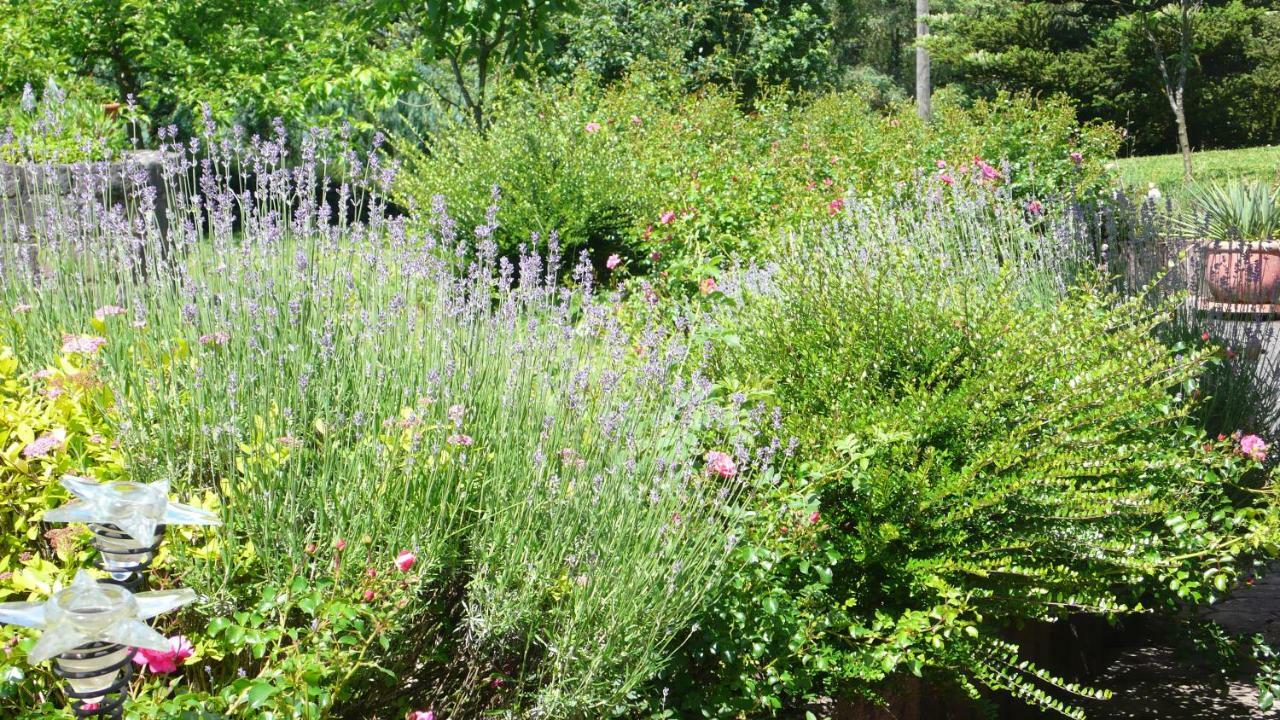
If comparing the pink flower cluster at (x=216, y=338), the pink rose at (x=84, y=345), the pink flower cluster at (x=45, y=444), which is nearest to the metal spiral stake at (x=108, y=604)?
the pink flower cluster at (x=45, y=444)

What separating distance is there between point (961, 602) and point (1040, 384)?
72 cm

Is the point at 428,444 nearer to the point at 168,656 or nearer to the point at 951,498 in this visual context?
the point at 168,656

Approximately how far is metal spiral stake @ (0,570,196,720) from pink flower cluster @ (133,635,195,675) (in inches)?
16.1

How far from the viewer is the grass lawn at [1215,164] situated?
17.2 m

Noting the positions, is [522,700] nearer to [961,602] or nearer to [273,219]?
[961,602]

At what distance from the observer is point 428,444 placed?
237 centimetres

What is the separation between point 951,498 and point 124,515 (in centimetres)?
204

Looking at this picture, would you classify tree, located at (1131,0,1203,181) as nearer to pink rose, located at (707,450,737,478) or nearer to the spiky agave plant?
the spiky agave plant

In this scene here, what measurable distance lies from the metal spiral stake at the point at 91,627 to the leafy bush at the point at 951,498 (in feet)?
4.50

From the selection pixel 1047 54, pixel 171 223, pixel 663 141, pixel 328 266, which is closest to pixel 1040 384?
pixel 328 266

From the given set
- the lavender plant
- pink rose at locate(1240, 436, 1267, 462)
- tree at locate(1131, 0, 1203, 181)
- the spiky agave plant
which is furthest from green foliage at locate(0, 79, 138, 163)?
tree at locate(1131, 0, 1203, 181)

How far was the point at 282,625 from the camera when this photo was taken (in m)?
1.96

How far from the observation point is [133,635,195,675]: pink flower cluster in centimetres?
184

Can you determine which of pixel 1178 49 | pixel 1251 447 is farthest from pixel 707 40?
Result: pixel 1251 447
